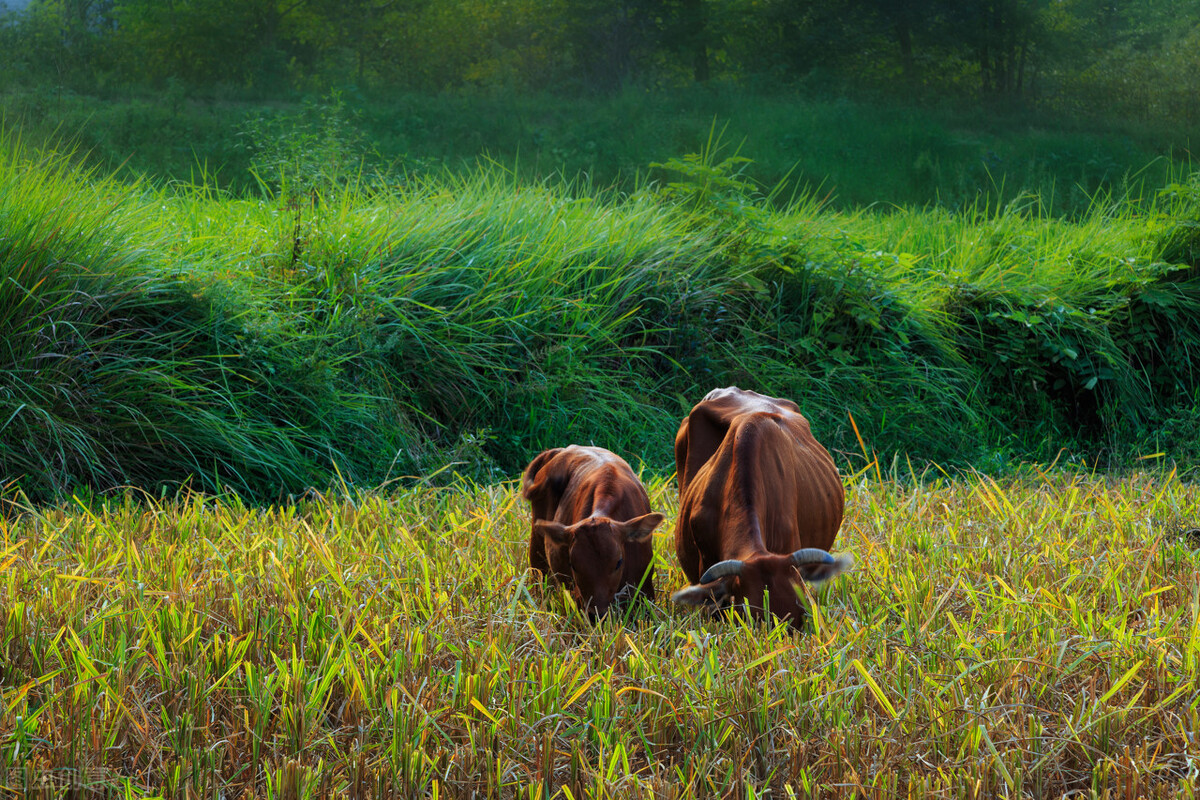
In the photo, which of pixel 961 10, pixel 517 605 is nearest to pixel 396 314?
pixel 517 605

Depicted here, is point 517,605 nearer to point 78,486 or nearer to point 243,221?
point 78,486

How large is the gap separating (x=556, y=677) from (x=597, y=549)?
43 centimetres

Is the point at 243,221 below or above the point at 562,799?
above

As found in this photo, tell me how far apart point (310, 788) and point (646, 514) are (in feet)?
3.96

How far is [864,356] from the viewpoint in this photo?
6.27 metres

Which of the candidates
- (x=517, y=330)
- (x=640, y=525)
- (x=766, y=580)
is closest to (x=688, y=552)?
(x=640, y=525)

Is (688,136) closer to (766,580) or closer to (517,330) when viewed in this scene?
(517,330)

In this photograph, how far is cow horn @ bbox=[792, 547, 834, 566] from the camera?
7.77ft

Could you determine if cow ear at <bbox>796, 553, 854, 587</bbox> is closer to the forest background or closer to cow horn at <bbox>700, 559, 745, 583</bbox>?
cow horn at <bbox>700, 559, 745, 583</bbox>

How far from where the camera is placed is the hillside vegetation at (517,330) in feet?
14.8

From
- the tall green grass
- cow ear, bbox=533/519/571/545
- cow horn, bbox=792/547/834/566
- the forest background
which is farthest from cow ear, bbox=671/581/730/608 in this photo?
the tall green grass

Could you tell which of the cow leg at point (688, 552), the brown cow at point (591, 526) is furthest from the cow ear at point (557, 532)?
the cow leg at point (688, 552)

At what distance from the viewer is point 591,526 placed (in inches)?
99.0

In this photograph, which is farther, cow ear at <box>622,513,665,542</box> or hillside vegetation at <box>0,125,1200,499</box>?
hillside vegetation at <box>0,125,1200,499</box>
